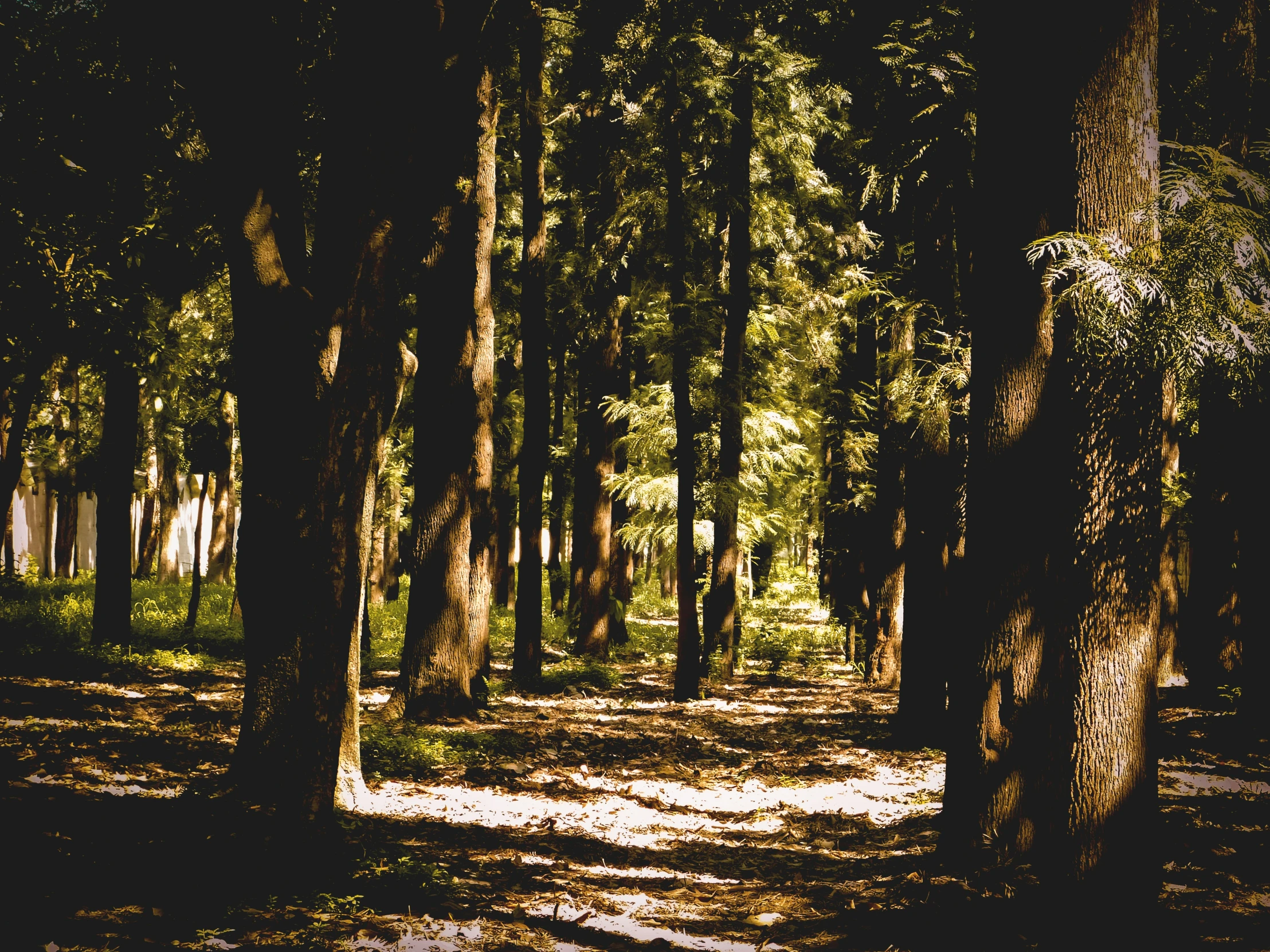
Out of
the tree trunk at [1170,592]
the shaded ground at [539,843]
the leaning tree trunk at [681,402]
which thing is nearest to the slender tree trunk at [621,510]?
the leaning tree trunk at [681,402]

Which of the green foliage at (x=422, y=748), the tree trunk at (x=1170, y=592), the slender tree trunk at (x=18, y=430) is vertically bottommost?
the green foliage at (x=422, y=748)

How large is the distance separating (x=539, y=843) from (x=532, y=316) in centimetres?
917

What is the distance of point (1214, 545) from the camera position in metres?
10.1

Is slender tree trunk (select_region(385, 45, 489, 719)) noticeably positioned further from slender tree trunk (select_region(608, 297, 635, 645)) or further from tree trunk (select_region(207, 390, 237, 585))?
tree trunk (select_region(207, 390, 237, 585))

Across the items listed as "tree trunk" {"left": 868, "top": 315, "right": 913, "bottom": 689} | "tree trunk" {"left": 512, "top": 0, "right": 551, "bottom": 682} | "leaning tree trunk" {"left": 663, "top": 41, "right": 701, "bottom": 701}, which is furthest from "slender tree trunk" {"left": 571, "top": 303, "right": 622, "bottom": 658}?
"tree trunk" {"left": 868, "top": 315, "right": 913, "bottom": 689}

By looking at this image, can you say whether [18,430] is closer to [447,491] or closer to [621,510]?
[447,491]

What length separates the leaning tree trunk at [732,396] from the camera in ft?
47.1

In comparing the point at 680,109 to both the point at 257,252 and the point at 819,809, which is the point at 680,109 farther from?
the point at 819,809

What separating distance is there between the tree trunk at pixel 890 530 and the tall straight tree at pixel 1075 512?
5514 mm

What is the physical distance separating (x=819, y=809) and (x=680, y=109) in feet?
34.7

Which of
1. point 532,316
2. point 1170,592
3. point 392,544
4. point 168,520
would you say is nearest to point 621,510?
point 532,316

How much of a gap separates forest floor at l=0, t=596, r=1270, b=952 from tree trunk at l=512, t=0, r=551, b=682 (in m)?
2.68

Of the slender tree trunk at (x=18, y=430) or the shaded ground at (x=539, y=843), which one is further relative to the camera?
the slender tree trunk at (x=18, y=430)

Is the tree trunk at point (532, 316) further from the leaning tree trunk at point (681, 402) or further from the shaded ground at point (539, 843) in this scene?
the shaded ground at point (539, 843)
